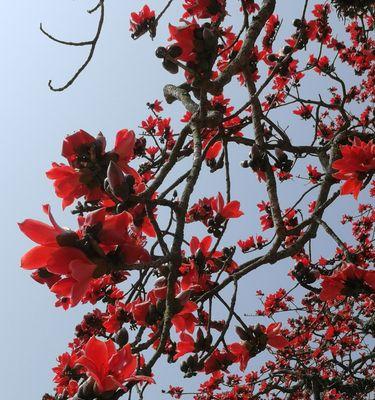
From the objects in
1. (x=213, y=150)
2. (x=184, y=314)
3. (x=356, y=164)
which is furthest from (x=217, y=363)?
(x=213, y=150)

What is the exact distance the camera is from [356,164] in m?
1.24

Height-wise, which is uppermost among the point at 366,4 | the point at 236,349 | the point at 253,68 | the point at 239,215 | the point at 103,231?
the point at 253,68

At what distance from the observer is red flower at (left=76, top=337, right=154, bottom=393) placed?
752mm

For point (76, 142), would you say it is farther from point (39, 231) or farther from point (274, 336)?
point (274, 336)

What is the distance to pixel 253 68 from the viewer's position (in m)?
2.61

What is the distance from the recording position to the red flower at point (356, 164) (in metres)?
1.22

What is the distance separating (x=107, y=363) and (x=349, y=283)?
698mm

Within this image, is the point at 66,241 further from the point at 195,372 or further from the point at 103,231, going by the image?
the point at 195,372

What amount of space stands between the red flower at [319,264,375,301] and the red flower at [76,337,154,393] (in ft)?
1.97

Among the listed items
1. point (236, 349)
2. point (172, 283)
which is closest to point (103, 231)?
point (172, 283)

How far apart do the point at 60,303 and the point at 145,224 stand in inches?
13.0

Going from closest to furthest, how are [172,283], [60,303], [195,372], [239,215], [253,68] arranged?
[172,283], [60,303], [195,372], [239,215], [253,68]

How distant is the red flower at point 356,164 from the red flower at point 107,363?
848 mm

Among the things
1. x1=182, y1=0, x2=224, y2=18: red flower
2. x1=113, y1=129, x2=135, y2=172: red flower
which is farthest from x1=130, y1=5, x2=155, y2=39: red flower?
x1=113, y1=129, x2=135, y2=172: red flower
